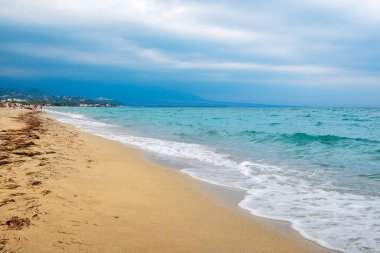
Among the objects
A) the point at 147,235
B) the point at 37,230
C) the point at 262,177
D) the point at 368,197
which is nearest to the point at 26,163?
the point at 37,230

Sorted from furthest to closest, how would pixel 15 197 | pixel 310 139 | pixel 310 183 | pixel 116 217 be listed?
pixel 310 139
pixel 310 183
pixel 15 197
pixel 116 217

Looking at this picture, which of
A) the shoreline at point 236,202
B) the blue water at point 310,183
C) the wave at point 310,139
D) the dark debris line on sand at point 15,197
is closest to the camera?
the dark debris line on sand at point 15,197

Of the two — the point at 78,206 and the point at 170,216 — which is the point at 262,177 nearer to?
the point at 170,216

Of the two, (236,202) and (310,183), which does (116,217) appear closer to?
(236,202)

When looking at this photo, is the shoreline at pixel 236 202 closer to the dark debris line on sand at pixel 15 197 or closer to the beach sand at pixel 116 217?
the beach sand at pixel 116 217

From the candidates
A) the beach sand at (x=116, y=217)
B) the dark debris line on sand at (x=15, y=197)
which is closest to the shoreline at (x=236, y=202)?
the beach sand at (x=116, y=217)

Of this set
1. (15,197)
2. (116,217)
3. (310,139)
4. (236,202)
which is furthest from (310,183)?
(310,139)

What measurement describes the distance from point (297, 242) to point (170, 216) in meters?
1.78

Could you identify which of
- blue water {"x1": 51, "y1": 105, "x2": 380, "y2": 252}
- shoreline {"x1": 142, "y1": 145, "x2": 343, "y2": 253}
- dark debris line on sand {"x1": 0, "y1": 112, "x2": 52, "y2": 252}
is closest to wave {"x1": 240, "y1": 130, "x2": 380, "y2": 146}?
blue water {"x1": 51, "y1": 105, "x2": 380, "y2": 252}

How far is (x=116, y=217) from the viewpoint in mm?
4648

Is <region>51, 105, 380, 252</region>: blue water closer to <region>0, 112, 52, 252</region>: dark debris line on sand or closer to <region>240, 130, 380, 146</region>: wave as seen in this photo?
<region>240, 130, 380, 146</region>: wave

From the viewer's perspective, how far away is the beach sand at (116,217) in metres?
3.76

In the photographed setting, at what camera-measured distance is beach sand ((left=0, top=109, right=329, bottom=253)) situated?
3.76m

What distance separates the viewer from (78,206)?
4.96 meters
